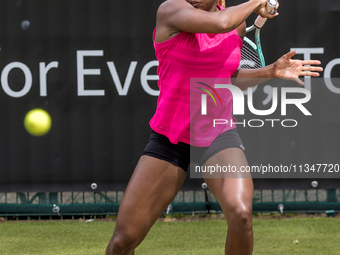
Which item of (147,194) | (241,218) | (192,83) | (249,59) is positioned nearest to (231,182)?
(241,218)

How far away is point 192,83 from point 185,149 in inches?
14.3

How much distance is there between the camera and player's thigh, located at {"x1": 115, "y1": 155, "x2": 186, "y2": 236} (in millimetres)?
2525

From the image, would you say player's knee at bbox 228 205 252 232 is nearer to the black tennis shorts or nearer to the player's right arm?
the black tennis shorts

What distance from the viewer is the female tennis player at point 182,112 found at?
2447mm

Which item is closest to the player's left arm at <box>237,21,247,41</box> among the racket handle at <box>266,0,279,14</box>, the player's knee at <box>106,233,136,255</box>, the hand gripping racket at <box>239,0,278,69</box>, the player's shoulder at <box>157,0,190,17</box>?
the hand gripping racket at <box>239,0,278,69</box>

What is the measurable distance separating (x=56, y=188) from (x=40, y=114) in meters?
0.79

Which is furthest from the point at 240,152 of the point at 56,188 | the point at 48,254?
the point at 56,188

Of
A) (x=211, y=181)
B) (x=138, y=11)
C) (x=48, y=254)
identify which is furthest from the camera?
(x=138, y=11)

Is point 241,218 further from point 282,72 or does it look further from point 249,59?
point 249,59

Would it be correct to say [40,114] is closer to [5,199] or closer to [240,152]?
[5,199]

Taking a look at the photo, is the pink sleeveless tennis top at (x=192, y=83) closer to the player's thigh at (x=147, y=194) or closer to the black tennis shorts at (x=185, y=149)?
the black tennis shorts at (x=185, y=149)

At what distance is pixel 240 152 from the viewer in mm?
2566

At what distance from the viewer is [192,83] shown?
2613 millimetres

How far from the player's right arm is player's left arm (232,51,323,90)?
0.88ft
